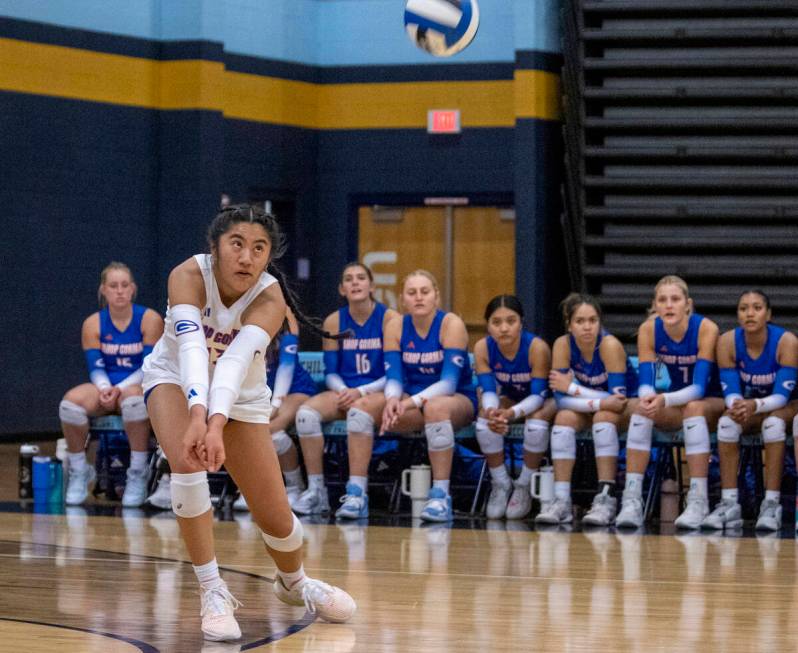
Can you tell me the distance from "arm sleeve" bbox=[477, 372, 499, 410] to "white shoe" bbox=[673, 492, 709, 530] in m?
1.18

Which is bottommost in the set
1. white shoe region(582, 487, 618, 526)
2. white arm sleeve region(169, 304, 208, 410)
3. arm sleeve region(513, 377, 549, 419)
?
white shoe region(582, 487, 618, 526)

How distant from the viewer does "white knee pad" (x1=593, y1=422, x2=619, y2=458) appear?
7316 mm

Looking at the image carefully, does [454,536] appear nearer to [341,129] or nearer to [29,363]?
[29,363]

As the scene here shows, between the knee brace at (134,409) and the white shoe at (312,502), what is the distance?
1.03 m

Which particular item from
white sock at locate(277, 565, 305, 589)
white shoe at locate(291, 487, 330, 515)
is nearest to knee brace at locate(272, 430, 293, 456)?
white shoe at locate(291, 487, 330, 515)

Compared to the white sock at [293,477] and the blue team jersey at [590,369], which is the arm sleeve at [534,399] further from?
the white sock at [293,477]

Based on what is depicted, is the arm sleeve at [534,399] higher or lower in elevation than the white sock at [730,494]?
higher

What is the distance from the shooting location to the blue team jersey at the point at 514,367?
7.76 meters

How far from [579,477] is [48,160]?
5.52 meters

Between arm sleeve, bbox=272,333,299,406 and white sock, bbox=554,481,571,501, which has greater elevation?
arm sleeve, bbox=272,333,299,406

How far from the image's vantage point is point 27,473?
8164mm

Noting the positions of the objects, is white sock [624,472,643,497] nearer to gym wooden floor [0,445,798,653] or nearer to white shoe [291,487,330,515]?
gym wooden floor [0,445,798,653]

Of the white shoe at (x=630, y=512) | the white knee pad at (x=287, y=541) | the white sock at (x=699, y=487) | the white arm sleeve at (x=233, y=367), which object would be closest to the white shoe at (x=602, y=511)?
the white shoe at (x=630, y=512)

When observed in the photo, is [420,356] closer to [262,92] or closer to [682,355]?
[682,355]
